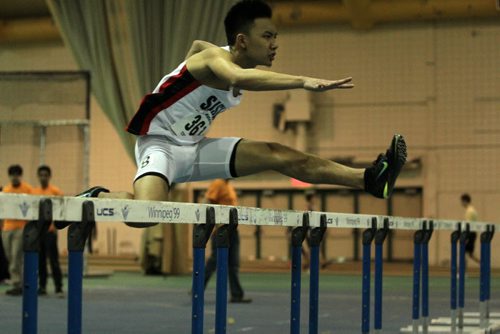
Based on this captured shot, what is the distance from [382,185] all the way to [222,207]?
1691 millimetres

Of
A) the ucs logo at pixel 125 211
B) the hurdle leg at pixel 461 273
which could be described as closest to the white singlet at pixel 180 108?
the ucs logo at pixel 125 211

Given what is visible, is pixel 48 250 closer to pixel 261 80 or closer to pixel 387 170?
pixel 387 170

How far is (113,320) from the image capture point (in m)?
10.2

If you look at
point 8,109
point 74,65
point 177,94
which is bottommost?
point 177,94

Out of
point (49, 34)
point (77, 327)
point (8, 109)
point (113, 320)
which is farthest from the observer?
point (49, 34)

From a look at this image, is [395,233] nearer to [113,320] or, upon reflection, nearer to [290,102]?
[290,102]

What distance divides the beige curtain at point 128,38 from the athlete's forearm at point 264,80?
1333cm

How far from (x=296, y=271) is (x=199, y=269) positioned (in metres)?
1.38

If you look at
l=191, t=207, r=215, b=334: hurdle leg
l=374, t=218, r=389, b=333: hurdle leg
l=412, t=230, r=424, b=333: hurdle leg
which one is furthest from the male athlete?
l=412, t=230, r=424, b=333: hurdle leg

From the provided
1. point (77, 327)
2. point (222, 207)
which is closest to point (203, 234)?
point (222, 207)

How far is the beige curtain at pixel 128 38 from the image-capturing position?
1841cm

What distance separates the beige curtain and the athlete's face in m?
12.8

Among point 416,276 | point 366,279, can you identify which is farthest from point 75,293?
point 416,276

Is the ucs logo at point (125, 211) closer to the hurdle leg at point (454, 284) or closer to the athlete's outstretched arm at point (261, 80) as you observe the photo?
the athlete's outstretched arm at point (261, 80)
